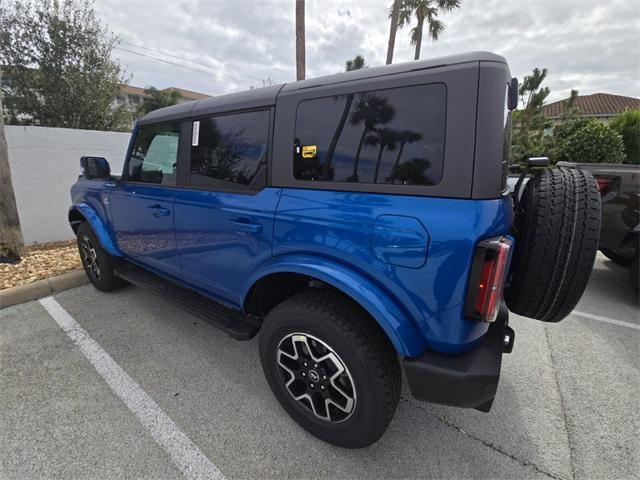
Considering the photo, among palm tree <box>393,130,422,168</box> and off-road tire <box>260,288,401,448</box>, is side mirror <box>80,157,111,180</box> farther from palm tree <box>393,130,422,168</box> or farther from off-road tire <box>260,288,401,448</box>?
palm tree <box>393,130,422,168</box>

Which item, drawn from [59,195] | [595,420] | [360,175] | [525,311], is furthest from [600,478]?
[59,195]

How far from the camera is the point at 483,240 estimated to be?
131 centimetres

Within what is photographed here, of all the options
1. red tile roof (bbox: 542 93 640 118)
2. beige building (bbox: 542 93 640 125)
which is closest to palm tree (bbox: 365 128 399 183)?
beige building (bbox: 542 93 640 125)

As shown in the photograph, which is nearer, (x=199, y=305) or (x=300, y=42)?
(x=199, y=305)

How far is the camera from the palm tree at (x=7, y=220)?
4207 millimetres

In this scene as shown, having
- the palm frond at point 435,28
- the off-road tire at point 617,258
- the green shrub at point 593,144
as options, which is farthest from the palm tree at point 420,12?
the off-road tire at point 617,258

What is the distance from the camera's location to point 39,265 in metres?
4.27

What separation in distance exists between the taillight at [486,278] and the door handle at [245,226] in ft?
3.93

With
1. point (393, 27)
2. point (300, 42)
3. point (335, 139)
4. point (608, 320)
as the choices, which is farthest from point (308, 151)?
point (393, 27)

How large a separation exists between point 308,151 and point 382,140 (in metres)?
0.45

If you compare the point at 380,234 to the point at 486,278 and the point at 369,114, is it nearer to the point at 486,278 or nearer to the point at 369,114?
the point at 486,278

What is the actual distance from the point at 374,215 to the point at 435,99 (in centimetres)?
57

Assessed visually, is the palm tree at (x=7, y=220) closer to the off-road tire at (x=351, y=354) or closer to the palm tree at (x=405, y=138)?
the off-road tire at (x=351, y=354)

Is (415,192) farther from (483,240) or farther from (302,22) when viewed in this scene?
(302,22)
